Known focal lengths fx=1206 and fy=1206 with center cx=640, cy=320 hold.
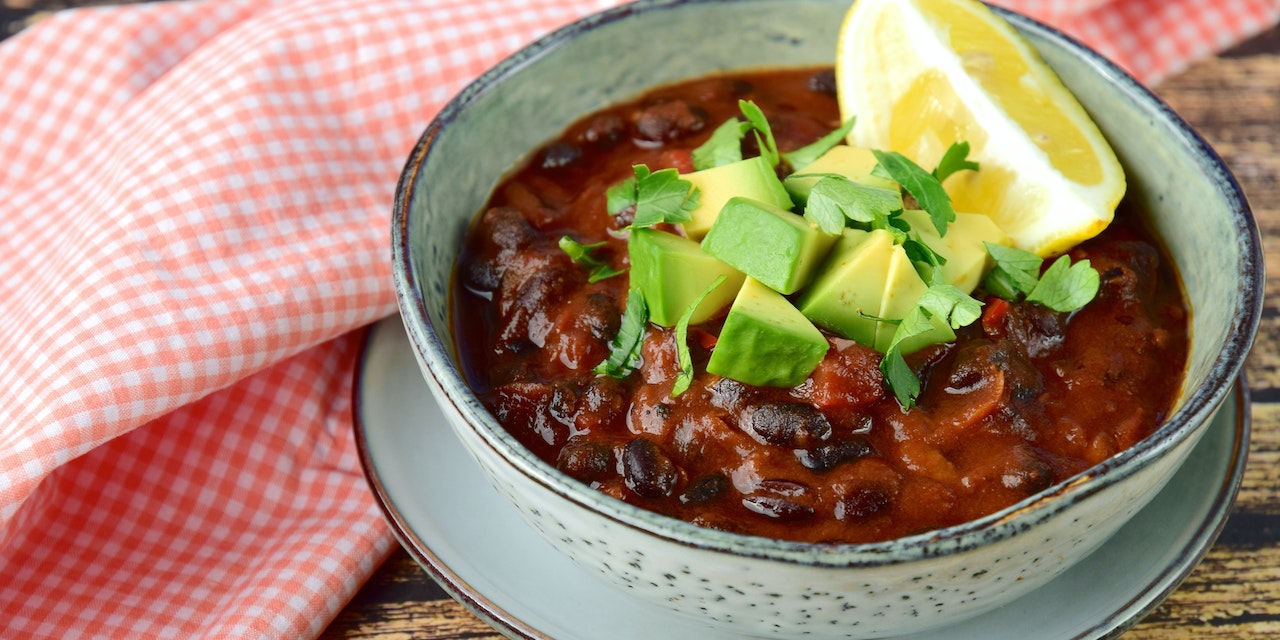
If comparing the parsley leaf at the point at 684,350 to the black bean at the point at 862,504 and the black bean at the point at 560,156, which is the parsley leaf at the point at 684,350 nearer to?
the black bean at the point at 862,504

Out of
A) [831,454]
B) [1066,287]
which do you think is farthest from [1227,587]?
[831,454]

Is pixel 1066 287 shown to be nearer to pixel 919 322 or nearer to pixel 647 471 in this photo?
pixel 919 322

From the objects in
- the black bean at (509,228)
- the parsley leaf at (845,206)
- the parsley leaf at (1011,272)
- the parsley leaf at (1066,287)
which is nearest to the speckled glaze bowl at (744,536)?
the black bean at (509,228)

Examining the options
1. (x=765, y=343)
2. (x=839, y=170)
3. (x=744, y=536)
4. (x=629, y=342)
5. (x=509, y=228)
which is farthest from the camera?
(x=509, y=228)

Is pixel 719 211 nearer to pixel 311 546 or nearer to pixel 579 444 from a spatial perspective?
pixel 579 444

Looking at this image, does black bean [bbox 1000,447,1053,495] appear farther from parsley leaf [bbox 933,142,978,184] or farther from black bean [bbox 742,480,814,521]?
parsley leaf [bbox 933,142,978,184]

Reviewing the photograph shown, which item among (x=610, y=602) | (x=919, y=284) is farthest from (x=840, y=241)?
(x=610, y=602)

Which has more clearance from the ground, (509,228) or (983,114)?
(983,114)
